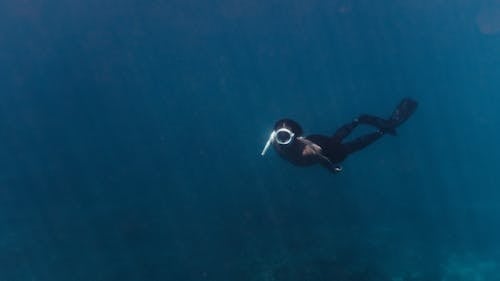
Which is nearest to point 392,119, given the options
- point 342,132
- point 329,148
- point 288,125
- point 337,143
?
point 342,132

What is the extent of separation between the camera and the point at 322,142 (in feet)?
27.3

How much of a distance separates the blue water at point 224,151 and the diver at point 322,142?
5.70 metres

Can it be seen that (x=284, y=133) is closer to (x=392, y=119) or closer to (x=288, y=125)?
(x=288, y=125)

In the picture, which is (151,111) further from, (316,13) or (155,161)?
(316,13)

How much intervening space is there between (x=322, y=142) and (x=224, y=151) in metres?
19.3

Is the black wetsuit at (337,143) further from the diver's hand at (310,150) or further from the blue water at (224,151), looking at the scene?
the blue water at (224,151)

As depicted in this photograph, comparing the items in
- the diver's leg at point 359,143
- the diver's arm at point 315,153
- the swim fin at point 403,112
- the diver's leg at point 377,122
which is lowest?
the diver's arm at point 315,153

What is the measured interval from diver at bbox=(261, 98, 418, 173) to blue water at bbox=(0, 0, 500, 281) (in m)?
5.70

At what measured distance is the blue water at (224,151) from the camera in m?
15.5

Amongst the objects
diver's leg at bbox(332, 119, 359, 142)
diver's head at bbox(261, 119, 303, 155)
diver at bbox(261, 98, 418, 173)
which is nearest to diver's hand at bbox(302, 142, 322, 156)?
diver at bbox(261, 98, 418, 173)

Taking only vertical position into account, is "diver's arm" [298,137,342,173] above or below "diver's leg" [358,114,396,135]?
below

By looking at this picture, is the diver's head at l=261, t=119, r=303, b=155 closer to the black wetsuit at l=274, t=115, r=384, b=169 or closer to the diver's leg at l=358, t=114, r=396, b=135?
the black wetsuit at l=274, t=115, r=384, b=169

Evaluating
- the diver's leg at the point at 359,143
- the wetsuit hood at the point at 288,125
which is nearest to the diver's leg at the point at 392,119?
the diver's leg at the point at 359,143

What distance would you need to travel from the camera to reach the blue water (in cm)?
1550
